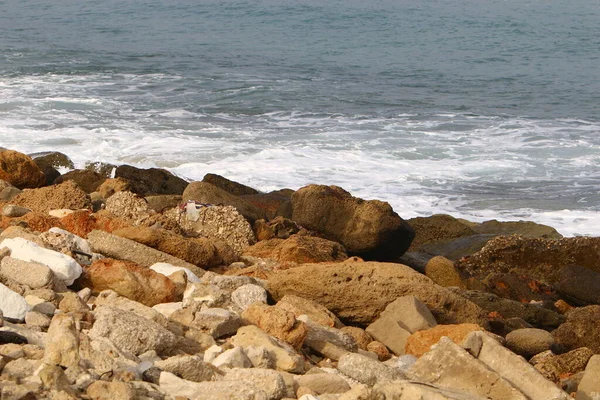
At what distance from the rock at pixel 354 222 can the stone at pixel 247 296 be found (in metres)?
3.47

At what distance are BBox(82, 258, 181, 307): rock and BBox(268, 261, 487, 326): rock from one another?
0.80 metres

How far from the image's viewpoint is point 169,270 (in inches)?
230

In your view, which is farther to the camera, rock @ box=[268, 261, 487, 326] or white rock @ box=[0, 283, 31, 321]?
rock @ box=[268, 261, 487, 326]

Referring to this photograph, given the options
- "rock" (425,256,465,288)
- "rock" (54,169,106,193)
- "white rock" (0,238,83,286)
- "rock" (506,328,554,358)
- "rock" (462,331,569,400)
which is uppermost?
"white rock" (0,238,83,286)

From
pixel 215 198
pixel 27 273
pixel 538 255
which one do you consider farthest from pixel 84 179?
pixel 27 273

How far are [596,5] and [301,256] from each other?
37.5 m

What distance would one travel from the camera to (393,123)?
19.5 meters

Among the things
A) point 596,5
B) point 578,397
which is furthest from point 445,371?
point 596,5

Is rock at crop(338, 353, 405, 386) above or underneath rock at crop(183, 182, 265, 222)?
above

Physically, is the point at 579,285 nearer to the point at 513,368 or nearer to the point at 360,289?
the point at 360,289

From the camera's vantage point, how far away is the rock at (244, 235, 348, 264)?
7605mm

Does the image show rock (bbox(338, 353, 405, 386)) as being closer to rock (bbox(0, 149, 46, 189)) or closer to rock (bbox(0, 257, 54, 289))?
rock (bbox(0, 257, 54, 289))

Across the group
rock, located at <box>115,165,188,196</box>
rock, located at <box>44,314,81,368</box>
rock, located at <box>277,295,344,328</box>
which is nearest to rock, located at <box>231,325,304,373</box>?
rock, located at <box>277,295,344,328</box>

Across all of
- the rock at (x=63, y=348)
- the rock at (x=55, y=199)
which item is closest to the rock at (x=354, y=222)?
the rock at (x=55, y=199)
